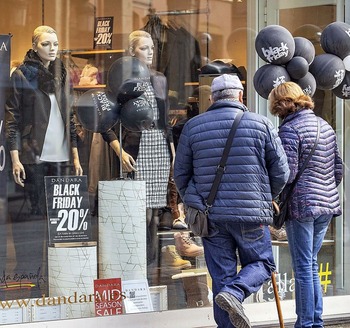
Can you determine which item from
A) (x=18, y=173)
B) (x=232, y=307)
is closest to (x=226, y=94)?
(x=232, y=307)

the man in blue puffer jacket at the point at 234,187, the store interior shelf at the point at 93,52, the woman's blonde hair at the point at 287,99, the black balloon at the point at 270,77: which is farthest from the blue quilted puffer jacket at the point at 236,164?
the store interior shelf at the point at 93,52

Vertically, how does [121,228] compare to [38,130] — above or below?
below

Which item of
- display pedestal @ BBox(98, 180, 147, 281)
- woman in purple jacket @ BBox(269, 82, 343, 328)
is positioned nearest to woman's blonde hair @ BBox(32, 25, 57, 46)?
display pedestal @ BBox(98, 180, 147, 281)

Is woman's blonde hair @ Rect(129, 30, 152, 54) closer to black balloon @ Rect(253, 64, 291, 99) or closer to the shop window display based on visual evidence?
the shop window display

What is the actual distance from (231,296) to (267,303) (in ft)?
5.74

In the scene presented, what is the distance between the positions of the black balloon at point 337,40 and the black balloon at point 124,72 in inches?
50.6

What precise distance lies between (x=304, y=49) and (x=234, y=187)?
1528 mm

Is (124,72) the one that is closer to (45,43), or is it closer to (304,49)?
(45,43)

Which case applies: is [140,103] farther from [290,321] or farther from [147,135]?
[290,321]

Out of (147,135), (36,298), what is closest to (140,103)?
(147,135)

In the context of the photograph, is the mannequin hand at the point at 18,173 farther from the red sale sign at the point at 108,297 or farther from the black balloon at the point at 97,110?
the red sale sign at the point at 108,297

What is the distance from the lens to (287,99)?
5992 mm

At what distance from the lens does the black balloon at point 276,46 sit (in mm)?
6234

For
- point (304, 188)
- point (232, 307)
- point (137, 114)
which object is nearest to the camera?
point (232, 307)
